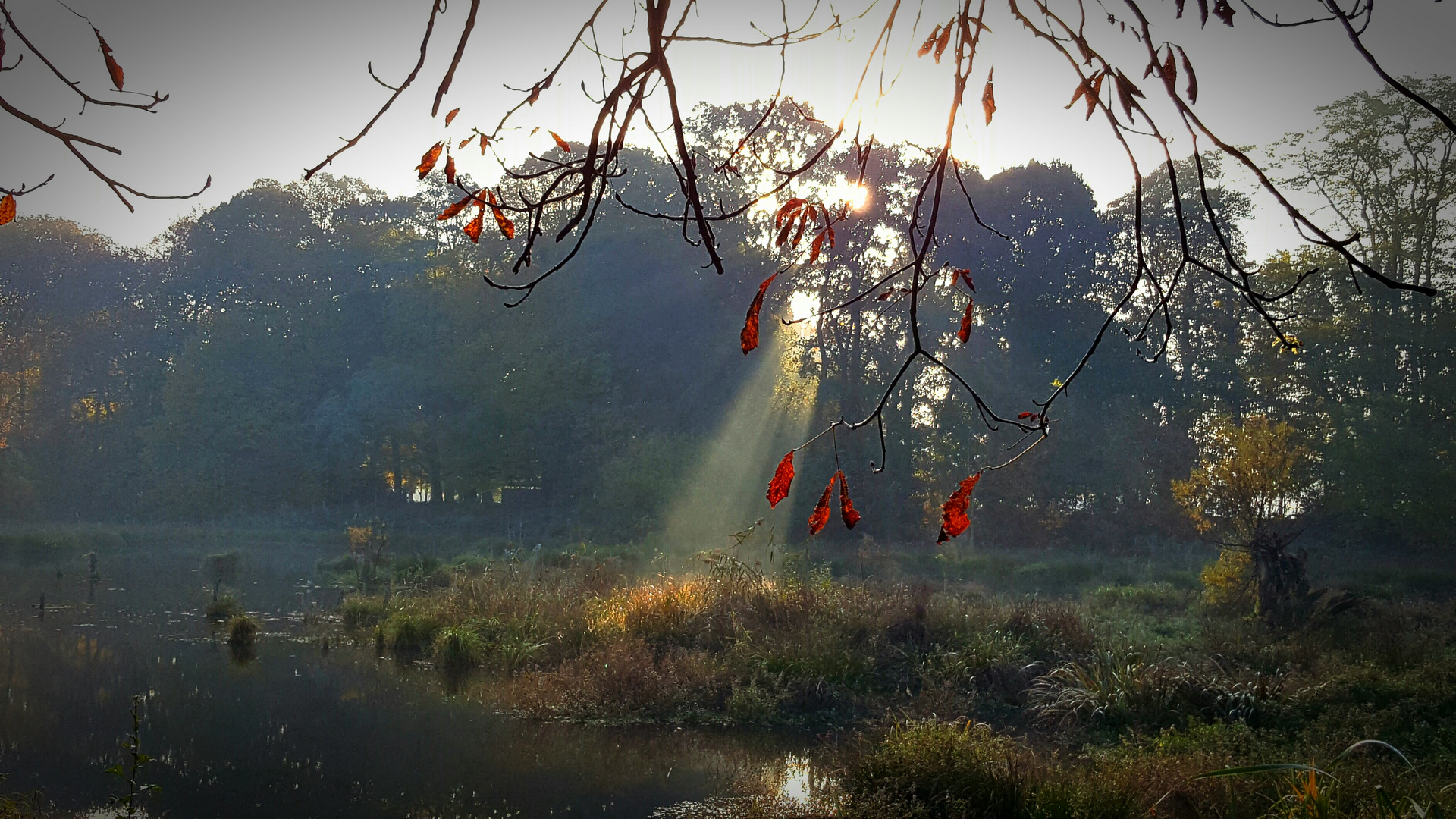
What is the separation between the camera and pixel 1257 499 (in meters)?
16.4

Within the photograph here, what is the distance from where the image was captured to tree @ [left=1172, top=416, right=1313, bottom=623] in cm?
1453

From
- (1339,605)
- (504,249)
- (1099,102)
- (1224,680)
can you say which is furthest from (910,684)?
(504,249)

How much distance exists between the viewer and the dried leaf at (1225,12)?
1.99m

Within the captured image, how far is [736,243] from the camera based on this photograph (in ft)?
97.2

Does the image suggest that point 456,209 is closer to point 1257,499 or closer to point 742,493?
point 1257,499

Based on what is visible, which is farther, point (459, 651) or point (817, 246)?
point (459, 651)

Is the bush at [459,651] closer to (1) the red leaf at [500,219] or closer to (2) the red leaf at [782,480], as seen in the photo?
(1) the red leaf at [500,219]

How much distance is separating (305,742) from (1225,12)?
31.0 ft

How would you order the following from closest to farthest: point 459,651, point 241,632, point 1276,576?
point 459,651
point 241,632
point 1276,576

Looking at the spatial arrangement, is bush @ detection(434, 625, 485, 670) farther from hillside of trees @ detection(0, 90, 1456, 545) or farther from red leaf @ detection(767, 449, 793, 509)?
hillside of trees @ detection(0, 90, 1456, 545)

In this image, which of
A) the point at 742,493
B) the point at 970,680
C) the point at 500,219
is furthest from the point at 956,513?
the point at 742,493

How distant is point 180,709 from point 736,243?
2172 centimetres

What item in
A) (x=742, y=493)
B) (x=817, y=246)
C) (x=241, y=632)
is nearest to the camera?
(x=817, y=246)

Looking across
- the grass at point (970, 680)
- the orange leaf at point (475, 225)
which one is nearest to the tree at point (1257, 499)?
the grass at point (970, 680)
